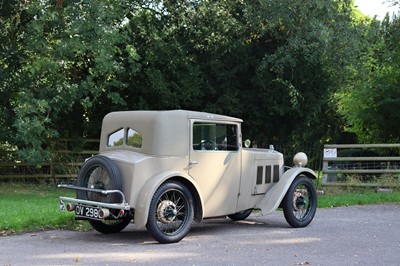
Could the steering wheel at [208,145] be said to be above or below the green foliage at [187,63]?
below

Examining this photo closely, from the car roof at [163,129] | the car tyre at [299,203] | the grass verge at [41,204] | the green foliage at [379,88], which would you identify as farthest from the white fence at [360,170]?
the car roof at [163,129]

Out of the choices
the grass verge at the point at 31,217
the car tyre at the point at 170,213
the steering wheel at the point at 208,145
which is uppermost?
the steering wheel at the point at 208,145

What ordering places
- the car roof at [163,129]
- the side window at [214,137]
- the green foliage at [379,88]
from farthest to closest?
the green foliage at [379,88], the side window at [214,137], the car roof at [163,129]

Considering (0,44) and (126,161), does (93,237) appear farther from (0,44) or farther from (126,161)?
(0,44)

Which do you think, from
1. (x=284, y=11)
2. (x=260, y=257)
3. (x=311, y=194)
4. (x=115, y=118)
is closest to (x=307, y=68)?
(x=284, y=11)

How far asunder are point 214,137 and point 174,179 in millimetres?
1166

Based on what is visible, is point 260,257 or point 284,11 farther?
point 284,11

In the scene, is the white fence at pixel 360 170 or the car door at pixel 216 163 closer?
the car door at pixel 216 163

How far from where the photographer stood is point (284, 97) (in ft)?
63.9

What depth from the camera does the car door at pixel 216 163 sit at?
28.9ft

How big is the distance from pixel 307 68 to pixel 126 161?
12.1 m

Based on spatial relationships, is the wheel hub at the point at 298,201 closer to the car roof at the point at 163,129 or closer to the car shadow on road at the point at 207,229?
the car shadow on road at the point at 207,229

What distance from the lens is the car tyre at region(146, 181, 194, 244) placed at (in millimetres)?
7984

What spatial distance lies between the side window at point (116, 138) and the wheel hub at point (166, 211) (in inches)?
54.1
